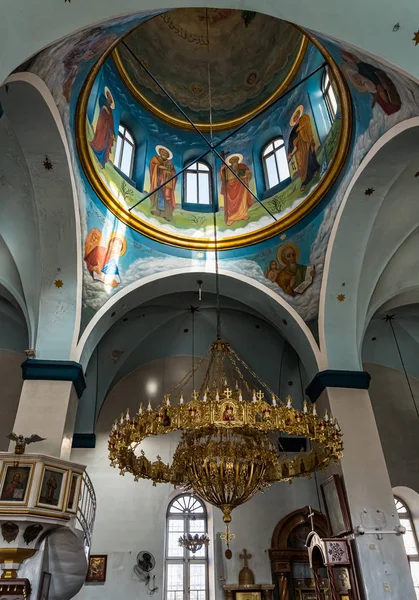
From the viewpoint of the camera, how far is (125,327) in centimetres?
1223

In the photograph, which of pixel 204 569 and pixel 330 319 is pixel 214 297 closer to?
pixel 330 319

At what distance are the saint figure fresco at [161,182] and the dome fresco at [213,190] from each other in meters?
0.08

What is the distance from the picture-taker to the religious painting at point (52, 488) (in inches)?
248

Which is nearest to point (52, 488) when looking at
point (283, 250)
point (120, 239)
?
point (120, 239)

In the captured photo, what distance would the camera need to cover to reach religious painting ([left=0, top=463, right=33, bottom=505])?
6168 mm

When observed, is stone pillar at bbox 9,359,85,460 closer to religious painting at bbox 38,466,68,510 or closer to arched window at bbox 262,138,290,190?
religious painting at bbox 38,466,68,510

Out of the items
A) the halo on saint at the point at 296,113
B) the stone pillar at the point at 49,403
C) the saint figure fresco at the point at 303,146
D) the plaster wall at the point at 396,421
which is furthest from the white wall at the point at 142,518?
the halo on saint at the point at 296,113

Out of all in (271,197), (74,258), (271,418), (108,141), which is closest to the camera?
(271,418)

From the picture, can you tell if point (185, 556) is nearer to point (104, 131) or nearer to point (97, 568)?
point (97, 568)

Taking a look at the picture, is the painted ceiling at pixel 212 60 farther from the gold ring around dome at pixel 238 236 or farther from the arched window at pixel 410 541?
the arched window at pixel 410 541

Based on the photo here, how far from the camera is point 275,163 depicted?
11.1 meters

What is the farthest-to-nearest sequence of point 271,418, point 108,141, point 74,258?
point 108,141 → point 74,258 → point 271,418

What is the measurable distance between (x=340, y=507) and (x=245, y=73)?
32.5 feet

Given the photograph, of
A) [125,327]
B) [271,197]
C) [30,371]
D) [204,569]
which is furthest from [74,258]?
[204,569]
